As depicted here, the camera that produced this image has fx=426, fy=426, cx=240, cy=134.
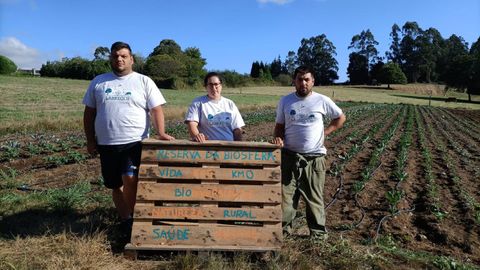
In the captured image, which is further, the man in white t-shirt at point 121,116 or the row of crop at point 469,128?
the row of crop at point 469,128

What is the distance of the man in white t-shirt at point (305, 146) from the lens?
461cm

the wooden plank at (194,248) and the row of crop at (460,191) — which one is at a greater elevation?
the wooden plank at (194,248)

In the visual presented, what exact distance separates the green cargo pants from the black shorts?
162 centimetres

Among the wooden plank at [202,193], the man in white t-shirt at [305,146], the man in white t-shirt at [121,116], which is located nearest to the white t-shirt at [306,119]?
the man in white t-shirt at [305,146]

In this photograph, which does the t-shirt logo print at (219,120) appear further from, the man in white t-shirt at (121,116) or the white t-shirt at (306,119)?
the white t-shirt at (306,119)

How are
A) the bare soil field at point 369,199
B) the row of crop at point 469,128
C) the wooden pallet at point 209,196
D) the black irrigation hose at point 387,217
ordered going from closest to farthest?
the wooden pallet at point 209,196, the bare soil field at point 369,199, the black irrigation hose at point 387,217, the row of crop at point 469,128

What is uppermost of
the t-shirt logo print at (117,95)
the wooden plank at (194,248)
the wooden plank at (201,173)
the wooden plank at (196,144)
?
the t-shirt logo print at (117,95)

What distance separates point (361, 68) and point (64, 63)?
6973 centimetres

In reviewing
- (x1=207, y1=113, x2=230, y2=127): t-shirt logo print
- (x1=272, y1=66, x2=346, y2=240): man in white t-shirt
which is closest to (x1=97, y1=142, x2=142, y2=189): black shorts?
(x1=207, y1=113, x2=230, y2=127): t-shirt logo print

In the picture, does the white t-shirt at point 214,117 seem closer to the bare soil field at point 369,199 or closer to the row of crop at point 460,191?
the bare soil field at point 369,199

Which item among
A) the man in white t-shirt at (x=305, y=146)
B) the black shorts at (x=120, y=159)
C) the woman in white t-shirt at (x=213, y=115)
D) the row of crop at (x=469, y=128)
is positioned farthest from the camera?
the row of crop at (x=469, y=128)

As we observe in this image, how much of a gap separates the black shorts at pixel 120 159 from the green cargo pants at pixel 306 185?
5.33ft

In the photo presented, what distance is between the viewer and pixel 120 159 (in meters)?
4.30

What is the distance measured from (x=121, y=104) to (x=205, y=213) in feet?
4.41
